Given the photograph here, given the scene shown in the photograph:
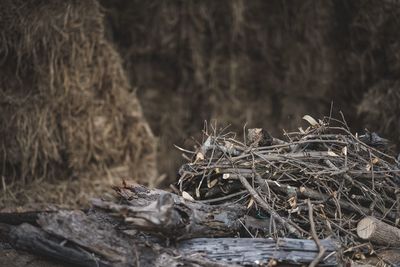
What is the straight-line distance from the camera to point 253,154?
136 inches

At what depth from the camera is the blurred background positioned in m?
4.71

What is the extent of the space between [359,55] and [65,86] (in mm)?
2851

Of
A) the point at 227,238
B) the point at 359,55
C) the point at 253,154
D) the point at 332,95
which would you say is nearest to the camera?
the point at 227,238

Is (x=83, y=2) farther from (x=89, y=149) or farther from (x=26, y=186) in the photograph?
(x=26, y=186)

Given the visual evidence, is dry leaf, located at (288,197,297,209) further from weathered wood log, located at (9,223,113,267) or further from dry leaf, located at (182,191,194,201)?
weathered wood log, located at (9,223,113,267)

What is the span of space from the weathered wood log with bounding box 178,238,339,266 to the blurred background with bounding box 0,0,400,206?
5.07ft

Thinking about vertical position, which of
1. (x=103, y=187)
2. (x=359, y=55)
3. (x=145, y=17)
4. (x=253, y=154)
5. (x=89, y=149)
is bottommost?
(x=103, y=187)

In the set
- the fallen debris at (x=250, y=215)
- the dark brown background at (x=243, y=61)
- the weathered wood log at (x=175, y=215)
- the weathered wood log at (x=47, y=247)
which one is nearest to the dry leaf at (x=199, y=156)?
the fallen debris at (x=250, y=215)

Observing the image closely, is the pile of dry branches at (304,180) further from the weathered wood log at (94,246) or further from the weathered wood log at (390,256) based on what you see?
the weathered wood log at (94,246)

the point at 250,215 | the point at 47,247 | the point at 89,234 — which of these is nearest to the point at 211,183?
the point at 250,215

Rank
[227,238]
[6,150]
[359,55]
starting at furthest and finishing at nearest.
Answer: [359,55], [6,150], [227,238]

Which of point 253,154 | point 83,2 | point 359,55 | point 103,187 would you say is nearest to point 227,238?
point 253,154

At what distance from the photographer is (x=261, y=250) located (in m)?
2.87

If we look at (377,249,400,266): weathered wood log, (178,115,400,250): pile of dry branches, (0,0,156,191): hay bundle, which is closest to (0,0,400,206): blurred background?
(0,0,156,191): hay bundle
